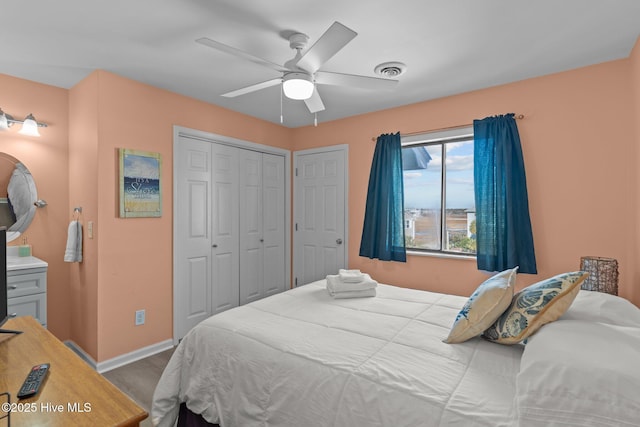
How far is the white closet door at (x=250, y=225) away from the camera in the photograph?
3967 mm

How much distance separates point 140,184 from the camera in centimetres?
297

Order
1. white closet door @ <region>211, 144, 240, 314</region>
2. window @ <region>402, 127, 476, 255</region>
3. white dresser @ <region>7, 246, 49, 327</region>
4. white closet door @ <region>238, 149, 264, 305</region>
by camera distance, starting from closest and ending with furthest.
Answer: white dresser @ <region>7, 246, 49, 327</region> < window @ <region>402, 127, 476, 255</region> < white closet door @ <region>211, 144, 240, 314</region> < white closet door @ <region>238, 149, 264, 305</region>

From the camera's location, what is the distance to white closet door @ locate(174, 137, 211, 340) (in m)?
3.29

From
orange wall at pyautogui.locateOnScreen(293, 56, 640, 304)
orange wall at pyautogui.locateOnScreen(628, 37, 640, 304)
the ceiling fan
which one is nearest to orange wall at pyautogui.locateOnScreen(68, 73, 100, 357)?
the ceiling fan

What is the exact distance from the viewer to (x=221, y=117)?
370 centimetres

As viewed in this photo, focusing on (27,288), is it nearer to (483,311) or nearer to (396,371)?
(396,371)

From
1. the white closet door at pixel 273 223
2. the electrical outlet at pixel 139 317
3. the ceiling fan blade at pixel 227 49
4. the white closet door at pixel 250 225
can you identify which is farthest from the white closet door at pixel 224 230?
the ceiling fan blade at pixel 227 49

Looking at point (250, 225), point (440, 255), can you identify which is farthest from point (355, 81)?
point (250, 225)

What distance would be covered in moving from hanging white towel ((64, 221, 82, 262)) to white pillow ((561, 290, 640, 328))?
3.54m

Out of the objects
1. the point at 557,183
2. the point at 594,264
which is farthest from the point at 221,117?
the point at 594,264

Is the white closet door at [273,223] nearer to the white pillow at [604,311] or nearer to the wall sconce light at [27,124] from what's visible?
the wall sconce light at [27,124]

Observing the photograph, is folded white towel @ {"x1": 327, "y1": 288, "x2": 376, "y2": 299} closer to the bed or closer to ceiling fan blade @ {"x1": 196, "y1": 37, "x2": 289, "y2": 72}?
the bed

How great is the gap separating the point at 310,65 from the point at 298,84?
13cm

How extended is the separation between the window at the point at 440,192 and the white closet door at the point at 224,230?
2.01 metres
